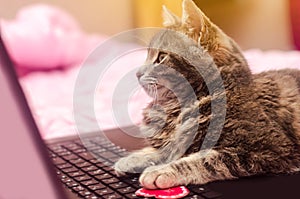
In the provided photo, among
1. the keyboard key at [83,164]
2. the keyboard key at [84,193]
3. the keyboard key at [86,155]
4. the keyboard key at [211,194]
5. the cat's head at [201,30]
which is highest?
the cat's head at [201,30]

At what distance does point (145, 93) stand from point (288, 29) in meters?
0.38

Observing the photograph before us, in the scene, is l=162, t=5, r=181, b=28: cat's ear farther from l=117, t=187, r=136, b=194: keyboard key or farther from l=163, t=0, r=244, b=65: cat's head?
l=117, t=187, r=136, b=194: keyboard key

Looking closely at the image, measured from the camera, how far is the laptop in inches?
15.8

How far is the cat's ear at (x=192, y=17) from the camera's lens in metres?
0.62

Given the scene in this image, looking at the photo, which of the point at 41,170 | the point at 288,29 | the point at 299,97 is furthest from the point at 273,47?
the point at 41,170

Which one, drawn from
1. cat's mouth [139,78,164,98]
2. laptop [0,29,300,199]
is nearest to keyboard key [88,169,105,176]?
laptop [0,29,300,199]

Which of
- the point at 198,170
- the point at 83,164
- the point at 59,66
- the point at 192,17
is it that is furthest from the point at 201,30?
the point at 59,66

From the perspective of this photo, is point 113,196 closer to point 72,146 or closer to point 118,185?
point 118,185

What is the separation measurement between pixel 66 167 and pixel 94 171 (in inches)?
1.9

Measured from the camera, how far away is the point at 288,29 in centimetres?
95

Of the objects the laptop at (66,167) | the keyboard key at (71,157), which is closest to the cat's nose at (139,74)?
the laptop at (66,167)

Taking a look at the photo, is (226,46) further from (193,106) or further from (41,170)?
(41,170)

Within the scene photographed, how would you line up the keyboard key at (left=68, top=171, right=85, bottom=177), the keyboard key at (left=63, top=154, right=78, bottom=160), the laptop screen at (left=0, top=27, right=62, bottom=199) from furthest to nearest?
the keyboard key at (left=63, top=154, right=78, bottom=160)
the keyboard key at (left=68, top=171, right=85, bottom=177)
the laptop screen at (left=0, top=27, right=62, bottom=199)

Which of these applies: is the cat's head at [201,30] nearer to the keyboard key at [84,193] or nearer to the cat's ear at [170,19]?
the cat's ear at [170,19]
